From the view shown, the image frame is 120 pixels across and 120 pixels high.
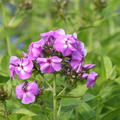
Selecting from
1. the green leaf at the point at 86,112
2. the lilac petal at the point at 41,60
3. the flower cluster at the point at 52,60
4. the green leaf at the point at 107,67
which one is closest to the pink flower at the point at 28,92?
the flower cluster at the point at 52,60

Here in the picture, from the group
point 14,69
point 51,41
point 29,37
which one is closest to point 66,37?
point 51,41

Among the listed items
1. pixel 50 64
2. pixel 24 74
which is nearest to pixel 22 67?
pixel 24 74

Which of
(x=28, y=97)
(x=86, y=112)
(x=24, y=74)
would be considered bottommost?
(x=86, y=112)

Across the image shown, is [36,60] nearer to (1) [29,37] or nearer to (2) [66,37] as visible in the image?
(2) [66,37]

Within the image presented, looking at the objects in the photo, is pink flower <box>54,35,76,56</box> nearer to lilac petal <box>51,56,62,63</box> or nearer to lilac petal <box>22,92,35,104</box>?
lilac petal <box>51,56,62,63</box>

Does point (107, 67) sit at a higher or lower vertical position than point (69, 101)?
higher

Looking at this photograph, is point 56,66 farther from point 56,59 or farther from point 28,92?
point 28,92

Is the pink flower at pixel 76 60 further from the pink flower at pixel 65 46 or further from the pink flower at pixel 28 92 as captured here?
the pink flower at pixel 28 92

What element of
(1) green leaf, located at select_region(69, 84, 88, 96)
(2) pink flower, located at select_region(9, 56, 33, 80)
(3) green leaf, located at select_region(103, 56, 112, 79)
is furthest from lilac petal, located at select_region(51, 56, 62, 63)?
(3) green leaf, located at select_region(103, 56, 112, 79)
